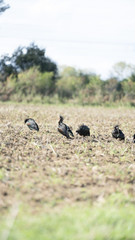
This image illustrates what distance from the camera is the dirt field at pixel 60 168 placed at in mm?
3751

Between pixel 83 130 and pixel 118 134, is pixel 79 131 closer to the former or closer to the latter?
pixel 83 130

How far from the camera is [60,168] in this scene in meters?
4.81

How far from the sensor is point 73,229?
287 cm

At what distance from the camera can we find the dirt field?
3.75 m

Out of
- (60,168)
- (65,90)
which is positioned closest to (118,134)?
(60,168)

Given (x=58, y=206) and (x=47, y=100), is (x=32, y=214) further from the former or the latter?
(x=47, y=100)

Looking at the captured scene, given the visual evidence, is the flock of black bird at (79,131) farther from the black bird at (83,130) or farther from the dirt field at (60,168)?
the dirt field at (60,168)

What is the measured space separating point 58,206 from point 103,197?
0.63 meters

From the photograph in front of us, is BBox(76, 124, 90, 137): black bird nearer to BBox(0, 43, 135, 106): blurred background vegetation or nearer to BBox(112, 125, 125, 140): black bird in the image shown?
BBox(112, 125, 125, 140): black bird

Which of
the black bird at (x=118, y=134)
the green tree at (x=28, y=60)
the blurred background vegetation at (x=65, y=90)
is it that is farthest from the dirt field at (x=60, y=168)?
the green tree at (x=28, y=60)

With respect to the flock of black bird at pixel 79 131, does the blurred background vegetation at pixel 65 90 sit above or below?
above

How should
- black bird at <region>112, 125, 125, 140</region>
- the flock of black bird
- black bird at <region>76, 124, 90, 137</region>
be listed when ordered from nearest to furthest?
1. the flock of black bird
2. black bird at <region>76, 124, 90, 137</region>
3. black bird at <region>112, 125, 125, 140</region>

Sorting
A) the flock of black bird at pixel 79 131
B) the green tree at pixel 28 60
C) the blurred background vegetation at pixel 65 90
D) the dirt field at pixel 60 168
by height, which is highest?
the green tree at pixel 28 60

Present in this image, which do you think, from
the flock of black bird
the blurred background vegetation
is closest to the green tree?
the blurred background vegetation
